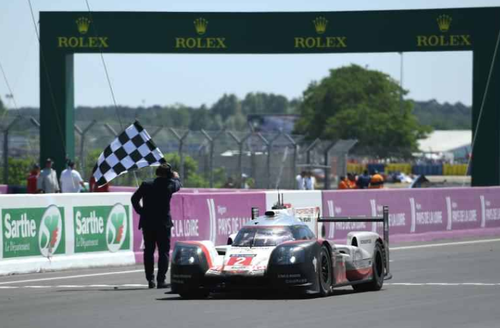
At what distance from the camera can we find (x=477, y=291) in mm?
12445

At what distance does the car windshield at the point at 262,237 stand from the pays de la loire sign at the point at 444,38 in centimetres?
1633

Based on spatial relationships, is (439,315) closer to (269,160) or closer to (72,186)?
(72,186)

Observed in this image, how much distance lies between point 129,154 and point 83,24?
42.2 feet

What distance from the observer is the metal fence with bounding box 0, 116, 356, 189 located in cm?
3038

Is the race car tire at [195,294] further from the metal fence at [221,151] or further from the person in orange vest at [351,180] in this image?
the person in orange vest at [351,180]

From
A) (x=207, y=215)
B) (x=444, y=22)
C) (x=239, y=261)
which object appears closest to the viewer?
(x=239, y=261)

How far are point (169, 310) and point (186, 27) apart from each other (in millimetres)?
18329

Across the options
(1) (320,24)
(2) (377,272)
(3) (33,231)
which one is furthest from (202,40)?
(2) (377,272)

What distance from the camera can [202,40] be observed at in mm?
28344

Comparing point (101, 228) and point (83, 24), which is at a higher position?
point (83, 24)

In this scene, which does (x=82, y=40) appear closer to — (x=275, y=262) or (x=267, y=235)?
(x=267, y=235)

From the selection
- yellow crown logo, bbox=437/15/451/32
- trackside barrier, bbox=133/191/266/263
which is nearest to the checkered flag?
trackside barrier, bbox=133/191/266/263

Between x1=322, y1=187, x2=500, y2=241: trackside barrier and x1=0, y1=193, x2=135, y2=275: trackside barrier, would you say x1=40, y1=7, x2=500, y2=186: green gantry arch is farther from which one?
x1=0, y1=193, x2=135, y2=275: trackside barrier

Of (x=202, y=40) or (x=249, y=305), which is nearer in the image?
(x=249, y=305)
